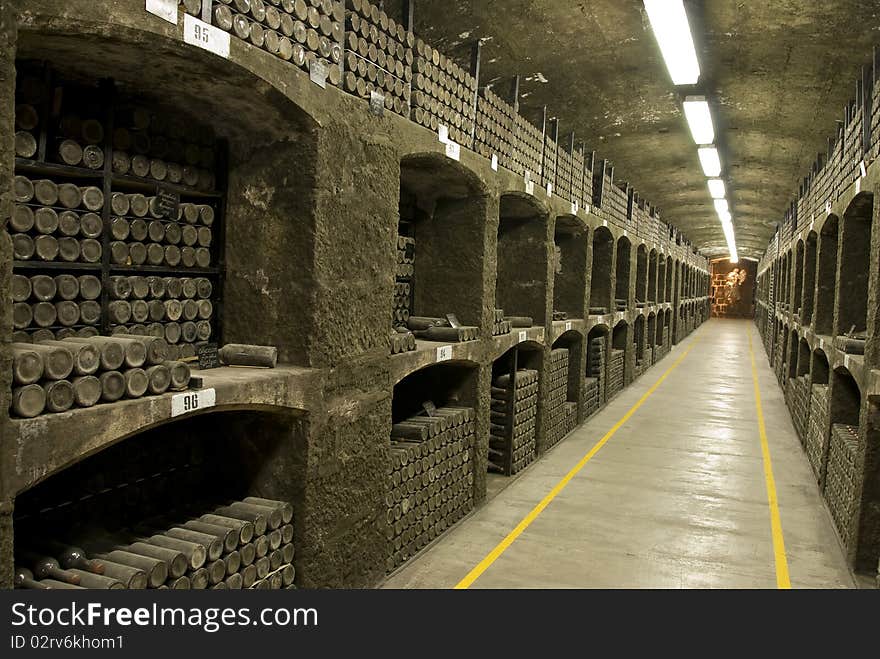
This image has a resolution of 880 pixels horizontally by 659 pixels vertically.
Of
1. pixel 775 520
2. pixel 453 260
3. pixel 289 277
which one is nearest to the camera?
pixel 289 277

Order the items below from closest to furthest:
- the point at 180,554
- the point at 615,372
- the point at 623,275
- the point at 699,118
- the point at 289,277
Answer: the point at 180,554 → the point at 289,277 → the point at 699,118 → the point at 615,372 → the point at 623,275

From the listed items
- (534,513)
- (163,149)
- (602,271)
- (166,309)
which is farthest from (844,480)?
(602,271)

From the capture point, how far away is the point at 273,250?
187 inches

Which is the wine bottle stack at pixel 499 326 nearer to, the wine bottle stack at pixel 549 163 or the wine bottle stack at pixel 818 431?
the wine bottle stack at pixel 549 163

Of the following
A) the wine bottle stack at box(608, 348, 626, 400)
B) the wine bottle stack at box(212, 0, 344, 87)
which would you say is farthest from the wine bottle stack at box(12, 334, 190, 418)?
the wine bottle stack at box(608, 348, 626, 400)

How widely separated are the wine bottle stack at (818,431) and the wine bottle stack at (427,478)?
4607 millimetres

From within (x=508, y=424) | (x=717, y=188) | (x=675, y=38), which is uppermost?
(x=717, y=188)

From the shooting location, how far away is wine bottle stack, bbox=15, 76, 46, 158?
3.66m

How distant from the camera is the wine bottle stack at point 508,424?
9.05 m

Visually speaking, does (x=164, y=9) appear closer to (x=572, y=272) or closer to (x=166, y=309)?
(x=166, y=309)

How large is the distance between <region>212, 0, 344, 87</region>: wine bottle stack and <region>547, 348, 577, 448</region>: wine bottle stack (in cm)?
654

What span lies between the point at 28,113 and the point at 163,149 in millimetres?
906

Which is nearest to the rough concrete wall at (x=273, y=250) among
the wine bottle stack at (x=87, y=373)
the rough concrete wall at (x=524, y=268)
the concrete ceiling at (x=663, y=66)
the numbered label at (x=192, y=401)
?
the numbered label at (x=192, y=401)

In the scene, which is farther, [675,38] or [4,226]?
[675,38]
